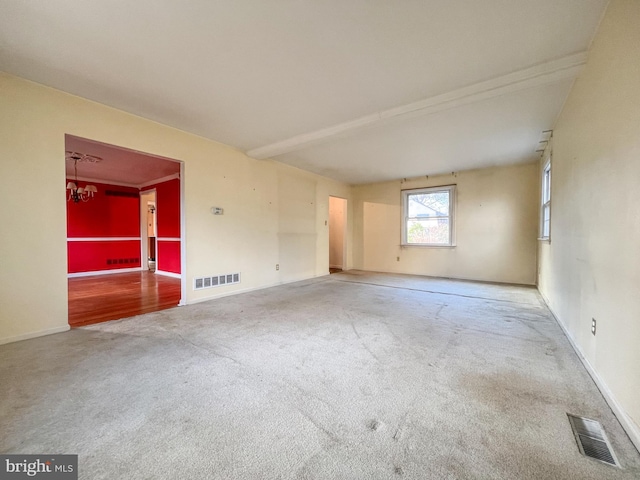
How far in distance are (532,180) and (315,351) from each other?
19.0 feet

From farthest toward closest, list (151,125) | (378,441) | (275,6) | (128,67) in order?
1. (151,125)
2. (128,67)
3. (275,6)
4. (378,441)

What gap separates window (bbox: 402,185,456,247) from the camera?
6.23 meters

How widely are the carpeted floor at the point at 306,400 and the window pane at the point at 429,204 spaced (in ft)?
12.3

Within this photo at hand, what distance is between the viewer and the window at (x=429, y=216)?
6.23 meters

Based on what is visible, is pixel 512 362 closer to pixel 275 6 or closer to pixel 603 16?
pixel 603 16

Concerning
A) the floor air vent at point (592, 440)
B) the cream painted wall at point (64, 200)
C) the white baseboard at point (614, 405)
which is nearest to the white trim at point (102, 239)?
the cream painted wall at point (64, 200)

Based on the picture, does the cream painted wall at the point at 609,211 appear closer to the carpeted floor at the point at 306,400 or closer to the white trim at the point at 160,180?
the carpeted floor at the point at 306,400

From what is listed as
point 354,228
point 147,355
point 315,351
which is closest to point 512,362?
point 315,351

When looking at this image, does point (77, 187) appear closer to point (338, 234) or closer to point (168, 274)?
point (168, 274)

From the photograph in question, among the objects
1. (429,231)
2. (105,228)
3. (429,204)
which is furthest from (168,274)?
(429,204)

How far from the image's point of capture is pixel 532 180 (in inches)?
209

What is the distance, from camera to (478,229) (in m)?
5.89

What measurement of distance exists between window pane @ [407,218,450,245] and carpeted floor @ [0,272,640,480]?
→ 11.5 ft

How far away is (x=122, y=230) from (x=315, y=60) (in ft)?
24.1
